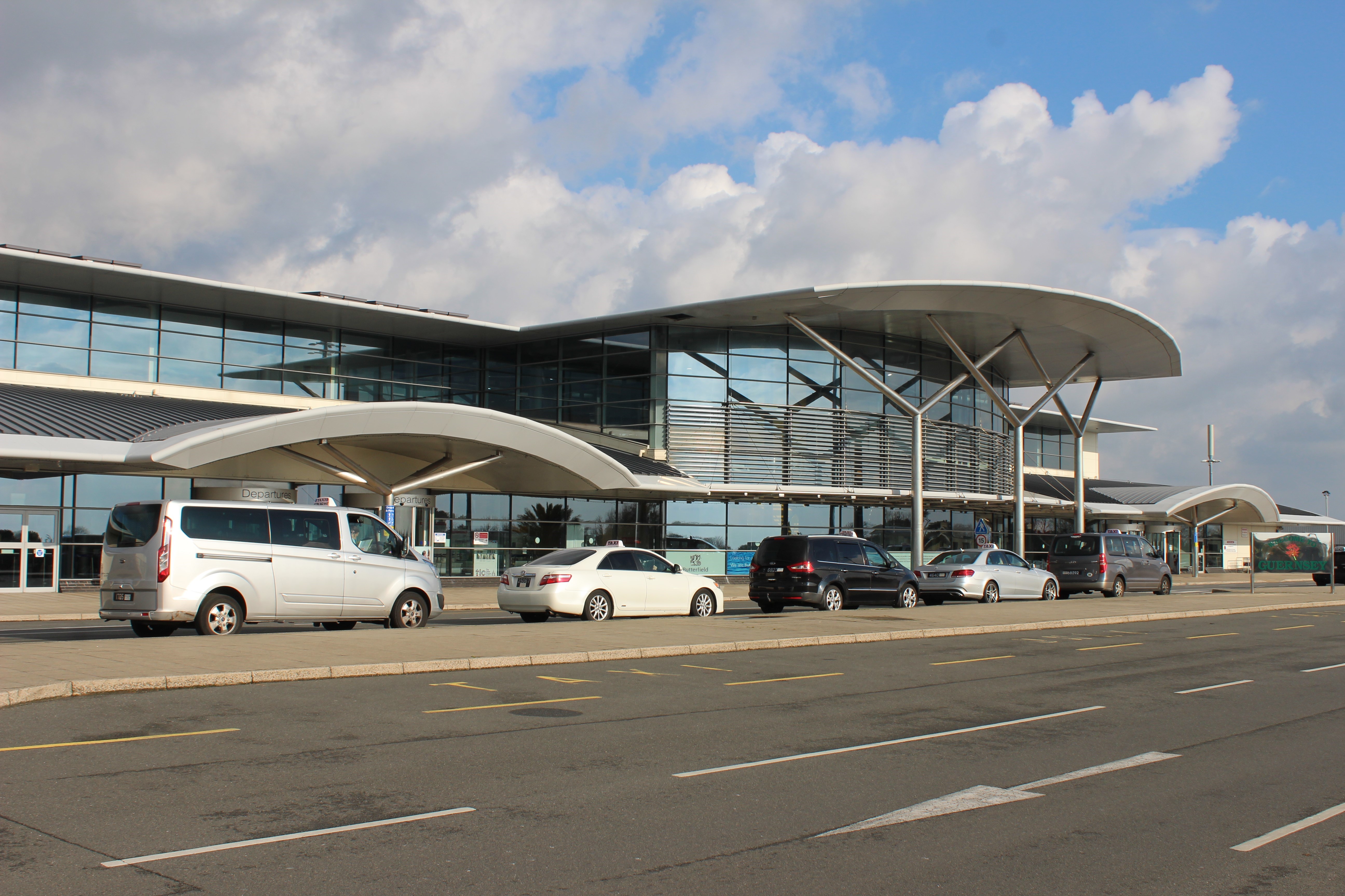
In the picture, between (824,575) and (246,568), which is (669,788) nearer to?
(246,568)

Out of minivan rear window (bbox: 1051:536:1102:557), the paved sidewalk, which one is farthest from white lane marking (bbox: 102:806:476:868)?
minivan rear window (bbox: 1051:536:1102:557)

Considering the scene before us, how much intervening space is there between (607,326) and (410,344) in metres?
7.76

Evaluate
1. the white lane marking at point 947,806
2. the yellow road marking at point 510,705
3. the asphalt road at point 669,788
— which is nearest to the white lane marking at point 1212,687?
the asphalt road at point 669,788

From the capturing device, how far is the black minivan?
23516 millimetres

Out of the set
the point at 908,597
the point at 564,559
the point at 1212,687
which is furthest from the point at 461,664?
the point at 908,597

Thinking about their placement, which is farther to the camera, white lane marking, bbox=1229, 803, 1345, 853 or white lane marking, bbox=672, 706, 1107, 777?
white lane marking, bbox=672, 706, 1107, 777

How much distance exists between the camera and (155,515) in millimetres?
15141

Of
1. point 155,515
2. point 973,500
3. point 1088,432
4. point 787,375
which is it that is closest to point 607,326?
point 787,375

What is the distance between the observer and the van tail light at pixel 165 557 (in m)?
14.9

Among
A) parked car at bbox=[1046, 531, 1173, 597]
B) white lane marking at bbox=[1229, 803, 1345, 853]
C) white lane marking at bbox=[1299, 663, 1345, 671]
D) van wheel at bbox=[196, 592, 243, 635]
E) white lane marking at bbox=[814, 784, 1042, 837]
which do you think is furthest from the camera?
parked car at bbox=[1046, 531, 1173, 597]

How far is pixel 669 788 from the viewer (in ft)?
22.7

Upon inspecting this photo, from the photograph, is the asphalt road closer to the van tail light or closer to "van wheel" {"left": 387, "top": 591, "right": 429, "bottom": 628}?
the van tail light

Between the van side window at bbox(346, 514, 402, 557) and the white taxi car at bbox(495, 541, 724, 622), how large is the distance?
2802 millimetres

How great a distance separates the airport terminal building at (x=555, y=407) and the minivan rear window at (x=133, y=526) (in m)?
9.69
